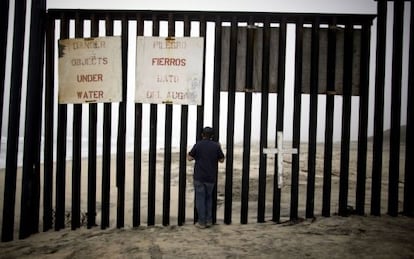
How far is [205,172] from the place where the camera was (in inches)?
190

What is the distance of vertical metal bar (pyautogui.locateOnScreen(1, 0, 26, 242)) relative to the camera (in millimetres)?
4562

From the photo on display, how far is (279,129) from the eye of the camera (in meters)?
4.84

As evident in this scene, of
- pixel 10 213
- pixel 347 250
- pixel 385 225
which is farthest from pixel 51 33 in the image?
pixel 385 225

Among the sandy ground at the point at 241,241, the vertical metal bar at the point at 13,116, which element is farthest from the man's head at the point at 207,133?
the vertical metal bar at the point at 13,116

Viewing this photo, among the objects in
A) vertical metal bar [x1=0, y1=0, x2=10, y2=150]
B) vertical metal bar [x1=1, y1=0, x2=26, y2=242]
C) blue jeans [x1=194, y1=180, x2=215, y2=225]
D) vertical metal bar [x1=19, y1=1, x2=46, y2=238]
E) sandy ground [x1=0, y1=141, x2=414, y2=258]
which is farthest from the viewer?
blue jeans [x1=194, y1=180, x2=215, y2=225]

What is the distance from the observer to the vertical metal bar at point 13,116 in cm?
456

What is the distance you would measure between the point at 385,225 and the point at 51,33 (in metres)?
6.48

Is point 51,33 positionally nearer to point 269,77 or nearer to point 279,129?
point 269,77

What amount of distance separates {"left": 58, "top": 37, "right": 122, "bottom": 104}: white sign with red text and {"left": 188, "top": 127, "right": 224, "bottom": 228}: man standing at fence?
1652 mm

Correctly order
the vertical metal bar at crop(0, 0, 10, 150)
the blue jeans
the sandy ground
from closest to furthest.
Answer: the sandy ground → the vertical metal bar at crop(0, 0, 10, 150) → the blue jeans

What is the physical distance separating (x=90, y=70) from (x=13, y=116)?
1.45m

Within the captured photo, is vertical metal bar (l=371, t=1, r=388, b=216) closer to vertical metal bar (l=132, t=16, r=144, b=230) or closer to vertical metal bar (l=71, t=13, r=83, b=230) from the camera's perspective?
vertical metal bar (l=132, t=16, r=144, b=230)

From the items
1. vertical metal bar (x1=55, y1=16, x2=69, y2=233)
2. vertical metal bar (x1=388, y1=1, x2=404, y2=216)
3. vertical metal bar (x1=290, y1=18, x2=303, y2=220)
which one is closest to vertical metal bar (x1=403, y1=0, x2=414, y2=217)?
vertical metal bar (x1=388, y1=1, x2=404, y2=216)

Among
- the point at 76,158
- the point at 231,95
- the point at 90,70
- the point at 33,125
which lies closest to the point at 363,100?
the point at 231,95
